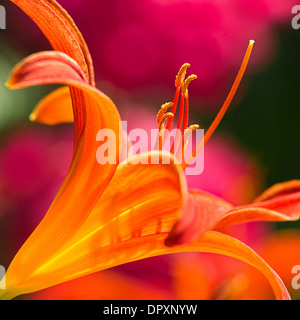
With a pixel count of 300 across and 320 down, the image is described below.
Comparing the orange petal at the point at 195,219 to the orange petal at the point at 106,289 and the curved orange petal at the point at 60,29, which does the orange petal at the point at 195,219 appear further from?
the orange petal at the point at 106,289

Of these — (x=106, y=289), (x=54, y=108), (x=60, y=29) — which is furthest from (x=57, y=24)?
(x=106, y=289)

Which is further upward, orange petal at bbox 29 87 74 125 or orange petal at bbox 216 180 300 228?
orange petal at bbox 29 87 74 125

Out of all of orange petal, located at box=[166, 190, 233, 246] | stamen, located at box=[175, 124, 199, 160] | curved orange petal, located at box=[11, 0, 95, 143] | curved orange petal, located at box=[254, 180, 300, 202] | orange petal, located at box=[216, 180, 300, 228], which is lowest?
orange petal, located at box=[166, 190, 233, 246]

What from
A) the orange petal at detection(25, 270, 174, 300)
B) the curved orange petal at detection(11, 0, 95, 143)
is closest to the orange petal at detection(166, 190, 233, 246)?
the curved orange petal at detection(11, 0, 95, 143)

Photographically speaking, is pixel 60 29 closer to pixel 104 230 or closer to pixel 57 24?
pixel 57 24

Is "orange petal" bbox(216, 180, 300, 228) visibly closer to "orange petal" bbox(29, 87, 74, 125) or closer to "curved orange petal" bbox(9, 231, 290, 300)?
"curved orange petal" bbox(9, 231, 290, 300)

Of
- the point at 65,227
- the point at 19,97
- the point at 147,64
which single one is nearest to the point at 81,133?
the point at 65,227

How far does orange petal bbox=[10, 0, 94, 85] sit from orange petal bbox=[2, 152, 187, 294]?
97mm

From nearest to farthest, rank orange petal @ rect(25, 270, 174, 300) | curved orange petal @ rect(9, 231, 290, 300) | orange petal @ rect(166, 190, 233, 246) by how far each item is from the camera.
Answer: orange petal @ rect(166, 190, 233, 246), curved orange petal @ rect(9, 231, 290, 300), orange petal @ rect(25, 270, 174, 300)

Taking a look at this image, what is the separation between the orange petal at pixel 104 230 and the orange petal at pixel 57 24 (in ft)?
0.32

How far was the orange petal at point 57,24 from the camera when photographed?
39cm

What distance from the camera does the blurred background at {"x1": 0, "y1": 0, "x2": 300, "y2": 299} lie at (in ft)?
2.08

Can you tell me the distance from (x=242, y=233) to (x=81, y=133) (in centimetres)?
36
